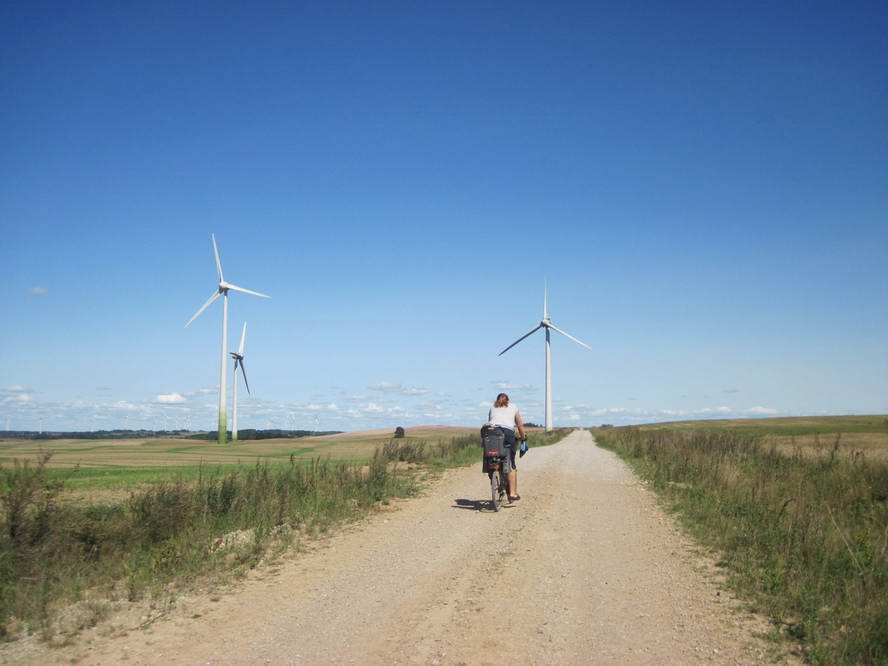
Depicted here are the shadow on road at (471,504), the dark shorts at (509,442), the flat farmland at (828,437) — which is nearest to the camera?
the shadow on road at (471,504)

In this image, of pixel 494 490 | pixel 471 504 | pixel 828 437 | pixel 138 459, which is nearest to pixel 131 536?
pixel 494 490

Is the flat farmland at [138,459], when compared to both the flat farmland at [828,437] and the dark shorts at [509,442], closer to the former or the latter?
the dark shorts at [509,442]

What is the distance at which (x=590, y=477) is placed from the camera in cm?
2092

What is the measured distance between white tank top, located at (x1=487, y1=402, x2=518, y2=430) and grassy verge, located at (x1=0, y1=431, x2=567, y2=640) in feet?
10.4

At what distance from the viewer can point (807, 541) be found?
9250 mm

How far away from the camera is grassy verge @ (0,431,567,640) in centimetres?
756

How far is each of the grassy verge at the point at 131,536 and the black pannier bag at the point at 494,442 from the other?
2.77 metres

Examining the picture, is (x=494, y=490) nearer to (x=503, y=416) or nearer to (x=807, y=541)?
(x=503, y=416)

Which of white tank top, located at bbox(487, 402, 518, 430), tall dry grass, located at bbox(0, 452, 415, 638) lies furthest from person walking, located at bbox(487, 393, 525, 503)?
tall dry grass, located at bbox(0, 452, 415, 638)

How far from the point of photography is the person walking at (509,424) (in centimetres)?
1439

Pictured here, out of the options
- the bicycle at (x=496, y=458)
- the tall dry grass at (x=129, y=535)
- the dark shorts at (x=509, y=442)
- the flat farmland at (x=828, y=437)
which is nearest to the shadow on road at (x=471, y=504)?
the bicycle at (x=496, y=458)

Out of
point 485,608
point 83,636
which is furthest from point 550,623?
point 83,636

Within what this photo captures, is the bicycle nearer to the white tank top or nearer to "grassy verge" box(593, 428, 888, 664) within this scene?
the white tank top

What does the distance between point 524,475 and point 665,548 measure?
10.8 m
